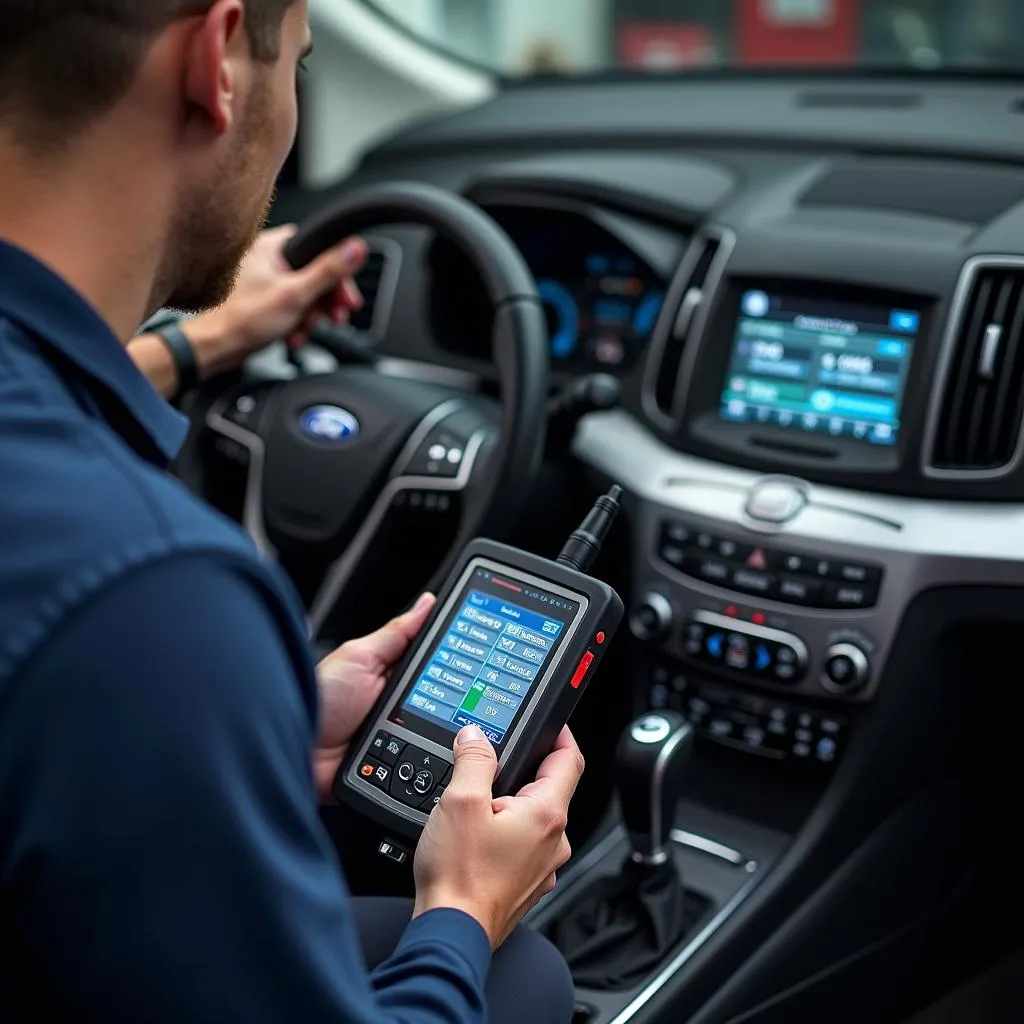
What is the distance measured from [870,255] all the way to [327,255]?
0.58 m

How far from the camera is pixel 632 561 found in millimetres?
1490

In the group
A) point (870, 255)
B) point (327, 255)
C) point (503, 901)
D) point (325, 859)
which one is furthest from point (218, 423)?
point (325, 859)

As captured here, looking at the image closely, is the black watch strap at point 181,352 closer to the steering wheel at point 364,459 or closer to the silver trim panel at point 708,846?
the steering wheel at point 364,459

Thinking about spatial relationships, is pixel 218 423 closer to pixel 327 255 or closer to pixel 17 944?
pixel 327 255

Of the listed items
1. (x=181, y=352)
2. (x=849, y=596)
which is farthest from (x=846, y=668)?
(x=181, y=352)

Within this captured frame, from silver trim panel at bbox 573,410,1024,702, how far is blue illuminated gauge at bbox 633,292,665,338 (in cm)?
25

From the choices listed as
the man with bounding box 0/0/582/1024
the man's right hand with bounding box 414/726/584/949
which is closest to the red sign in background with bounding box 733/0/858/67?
the man's right hand with bounding box 414/726/584/949

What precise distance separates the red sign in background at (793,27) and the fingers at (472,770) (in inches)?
176

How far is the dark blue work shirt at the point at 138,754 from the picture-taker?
0.52 meters

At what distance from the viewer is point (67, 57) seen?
0.65 m

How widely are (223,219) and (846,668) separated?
82 centimetres

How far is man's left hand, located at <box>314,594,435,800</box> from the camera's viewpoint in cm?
109

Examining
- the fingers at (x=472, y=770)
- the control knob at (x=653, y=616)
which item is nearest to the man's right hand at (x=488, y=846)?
the fingers at (x=472, y=770)

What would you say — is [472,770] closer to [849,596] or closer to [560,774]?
[560,774]
